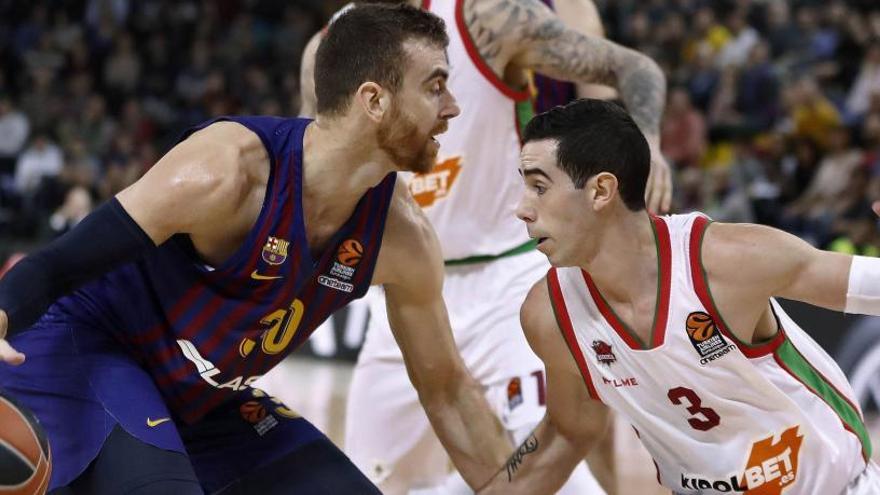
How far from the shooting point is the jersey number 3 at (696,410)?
3.34 metres

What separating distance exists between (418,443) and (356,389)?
13.1 inches

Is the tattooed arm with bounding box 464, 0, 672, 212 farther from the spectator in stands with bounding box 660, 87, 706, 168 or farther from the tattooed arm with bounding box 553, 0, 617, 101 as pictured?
the spectator in stands with bounding box 660, 87, 706, 168

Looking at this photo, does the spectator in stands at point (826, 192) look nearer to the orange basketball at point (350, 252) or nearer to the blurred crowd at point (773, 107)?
the blurred crowd at point (773, 107)

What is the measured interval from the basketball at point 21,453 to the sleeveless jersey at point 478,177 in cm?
204

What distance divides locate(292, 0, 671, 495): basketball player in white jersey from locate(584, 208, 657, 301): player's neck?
1.14 metres

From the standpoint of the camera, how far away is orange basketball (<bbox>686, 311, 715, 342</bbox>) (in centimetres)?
326

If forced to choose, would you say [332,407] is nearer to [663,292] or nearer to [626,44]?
[663,292]

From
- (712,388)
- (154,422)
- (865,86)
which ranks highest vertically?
(154,422)

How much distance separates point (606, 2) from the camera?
51.1ft

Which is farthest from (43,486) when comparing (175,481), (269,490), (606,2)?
(606,2)

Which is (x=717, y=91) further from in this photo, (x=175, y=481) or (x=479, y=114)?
(x=175, y=481)

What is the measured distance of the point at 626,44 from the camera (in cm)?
1453

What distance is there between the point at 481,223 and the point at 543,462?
133cm

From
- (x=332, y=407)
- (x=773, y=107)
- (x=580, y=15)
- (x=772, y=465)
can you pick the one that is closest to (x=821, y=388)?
(x=772, y=465)
